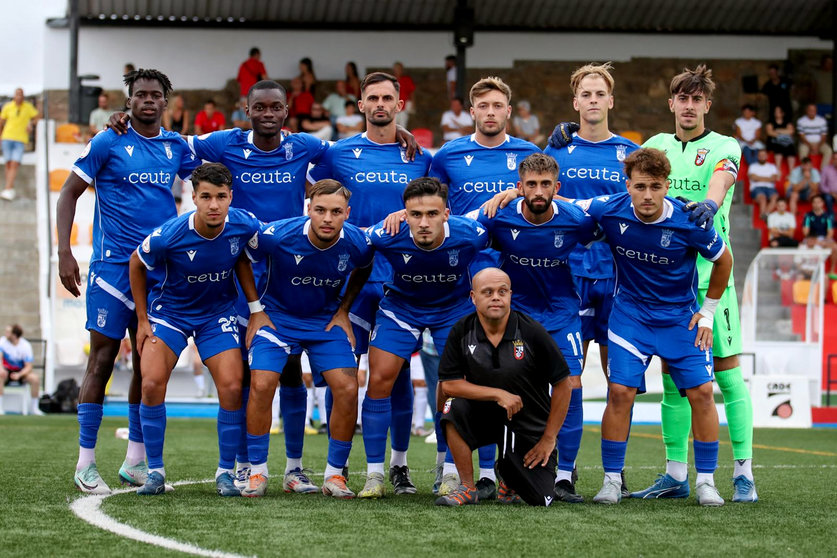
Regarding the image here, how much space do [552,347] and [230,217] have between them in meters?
1.99

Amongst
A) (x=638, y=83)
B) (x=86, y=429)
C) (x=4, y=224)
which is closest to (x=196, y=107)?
(x=4, y=224)

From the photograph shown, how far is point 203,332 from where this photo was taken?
21.5 ft

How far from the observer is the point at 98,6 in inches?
901

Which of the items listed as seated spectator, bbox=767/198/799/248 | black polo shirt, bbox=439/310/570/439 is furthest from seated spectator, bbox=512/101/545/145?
black polo shirt, bbox=439/310/570/439

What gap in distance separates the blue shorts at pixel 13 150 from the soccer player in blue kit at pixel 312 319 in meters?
16.9

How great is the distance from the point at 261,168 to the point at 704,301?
2.82 m

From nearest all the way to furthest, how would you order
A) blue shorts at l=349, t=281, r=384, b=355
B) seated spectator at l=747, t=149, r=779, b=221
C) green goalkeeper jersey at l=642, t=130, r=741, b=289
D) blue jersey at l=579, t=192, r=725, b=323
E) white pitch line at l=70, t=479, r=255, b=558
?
1. white pitch line at l=70, t=479, r=255, b=558
2. blue jersey at l=579, t=192, r=725, b=323
3. green goalkeeper jersey at l=642, t=130, r=741, b=289
4. blue shorts at l=349, t=281, r=384, b=355
5. seated spectator at l=747, t=149, r=779, b=221

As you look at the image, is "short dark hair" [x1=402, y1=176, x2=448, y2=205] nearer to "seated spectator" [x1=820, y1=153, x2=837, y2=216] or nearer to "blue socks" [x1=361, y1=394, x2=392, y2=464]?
"blue socks" [x1=361, y1=394, x2=392, y2=464]

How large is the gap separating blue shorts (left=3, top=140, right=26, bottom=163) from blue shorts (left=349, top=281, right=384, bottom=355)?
54.9 feet

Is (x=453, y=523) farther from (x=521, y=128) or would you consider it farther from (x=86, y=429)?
(x=521, y=128)

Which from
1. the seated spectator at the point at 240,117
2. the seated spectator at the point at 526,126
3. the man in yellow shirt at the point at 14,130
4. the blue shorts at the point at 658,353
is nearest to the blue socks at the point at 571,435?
the blue shorts at the point at 658,353

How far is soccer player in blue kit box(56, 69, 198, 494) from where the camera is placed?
6.68 meters

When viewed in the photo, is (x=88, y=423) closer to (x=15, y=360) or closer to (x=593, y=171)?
(x=593, y=171)

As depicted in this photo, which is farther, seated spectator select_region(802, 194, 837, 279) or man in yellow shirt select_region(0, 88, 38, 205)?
man in yellow shirt select_region(0, 88, 38, 205)
